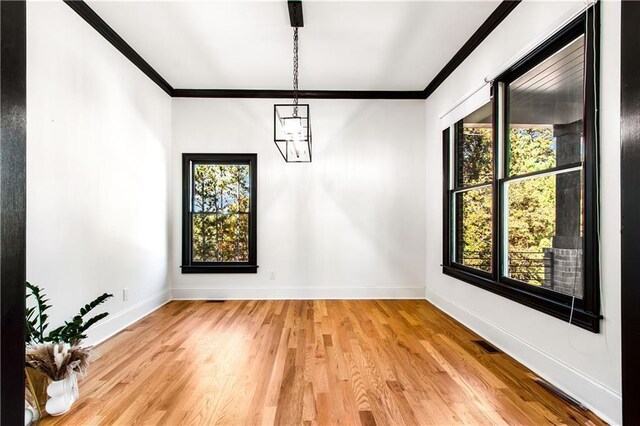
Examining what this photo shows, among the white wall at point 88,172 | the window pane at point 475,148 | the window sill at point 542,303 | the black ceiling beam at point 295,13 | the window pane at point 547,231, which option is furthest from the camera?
the window pane at point 475,148

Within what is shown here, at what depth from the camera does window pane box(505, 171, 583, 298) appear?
6.52 ft

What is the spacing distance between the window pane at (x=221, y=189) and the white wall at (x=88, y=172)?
2.02 feet

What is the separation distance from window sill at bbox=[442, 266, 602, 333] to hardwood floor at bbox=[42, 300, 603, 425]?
0.48 metres

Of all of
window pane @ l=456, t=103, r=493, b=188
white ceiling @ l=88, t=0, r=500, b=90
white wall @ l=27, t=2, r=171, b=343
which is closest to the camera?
white wall @ l=27, t=2, r=171, b=343

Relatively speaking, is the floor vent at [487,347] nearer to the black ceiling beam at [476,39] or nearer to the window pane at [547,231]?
the window pane at [547,231]

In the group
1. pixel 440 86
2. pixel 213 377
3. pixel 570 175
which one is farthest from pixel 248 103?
pixel 570 175

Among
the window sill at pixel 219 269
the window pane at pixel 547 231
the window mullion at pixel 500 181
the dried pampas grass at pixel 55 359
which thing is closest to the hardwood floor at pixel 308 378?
the dried pampas grass at pixel 55 359

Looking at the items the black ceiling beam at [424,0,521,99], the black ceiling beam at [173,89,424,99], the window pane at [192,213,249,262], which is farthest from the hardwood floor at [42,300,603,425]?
the black ceiling beam at [173,89,424,99]

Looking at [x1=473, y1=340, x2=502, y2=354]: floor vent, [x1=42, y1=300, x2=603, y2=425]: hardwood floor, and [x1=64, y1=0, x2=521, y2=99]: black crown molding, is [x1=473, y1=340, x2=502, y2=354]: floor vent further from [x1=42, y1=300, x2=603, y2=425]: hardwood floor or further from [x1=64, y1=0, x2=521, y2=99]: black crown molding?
[x1=64, y1=0, x2=521, y2=99]: black crown molding

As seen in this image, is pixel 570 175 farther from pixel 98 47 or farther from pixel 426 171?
pixel 98 47

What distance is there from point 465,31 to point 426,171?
1827 millimetres

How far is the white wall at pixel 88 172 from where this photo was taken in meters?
2.17

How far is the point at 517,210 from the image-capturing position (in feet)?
8.41

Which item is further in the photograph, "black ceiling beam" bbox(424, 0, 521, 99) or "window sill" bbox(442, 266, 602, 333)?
"black ceiling beam" bbox(424, 0, 521, 99)
